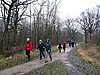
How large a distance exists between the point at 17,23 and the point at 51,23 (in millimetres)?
12590

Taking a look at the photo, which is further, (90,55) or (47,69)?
(90,55)

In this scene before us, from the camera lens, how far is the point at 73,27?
63.7 meters

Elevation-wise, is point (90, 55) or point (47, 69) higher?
point (47, 69)

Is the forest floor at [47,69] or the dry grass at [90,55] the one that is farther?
the dry grass at [90,55]

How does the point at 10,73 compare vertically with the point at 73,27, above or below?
below

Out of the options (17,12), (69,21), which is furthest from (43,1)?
(69,21)

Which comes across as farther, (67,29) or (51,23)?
(67,29)

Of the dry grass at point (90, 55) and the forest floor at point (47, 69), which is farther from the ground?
the forest floor at point (47, 69)

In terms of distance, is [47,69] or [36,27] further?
[36,27]

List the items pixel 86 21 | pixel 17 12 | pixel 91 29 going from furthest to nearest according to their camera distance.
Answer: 1. pixel 86 21
2. pixel 91 29
3. pixel 17 12

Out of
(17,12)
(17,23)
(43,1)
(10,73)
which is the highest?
(43,1)

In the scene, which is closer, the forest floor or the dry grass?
the forest floor

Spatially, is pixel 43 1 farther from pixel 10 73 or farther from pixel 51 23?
pixel 10 73

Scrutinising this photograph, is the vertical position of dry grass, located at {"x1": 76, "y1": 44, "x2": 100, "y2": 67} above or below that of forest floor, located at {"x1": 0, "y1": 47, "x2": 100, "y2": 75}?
below
